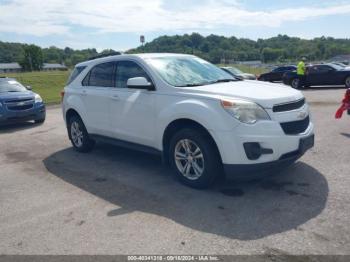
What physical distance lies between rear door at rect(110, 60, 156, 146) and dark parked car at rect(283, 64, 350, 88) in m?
16.1

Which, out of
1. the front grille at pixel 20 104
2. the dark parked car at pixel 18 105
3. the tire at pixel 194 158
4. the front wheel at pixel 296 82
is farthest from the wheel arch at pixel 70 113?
the front wheel at pixel 296 82

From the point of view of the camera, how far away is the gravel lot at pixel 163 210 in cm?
344

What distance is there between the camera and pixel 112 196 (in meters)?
4.81

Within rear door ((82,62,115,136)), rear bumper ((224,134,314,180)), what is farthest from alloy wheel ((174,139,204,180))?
rear door ((82,62,115,136))

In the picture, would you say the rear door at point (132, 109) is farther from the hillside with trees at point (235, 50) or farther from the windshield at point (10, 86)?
the hillside with trees at point (235, 50)

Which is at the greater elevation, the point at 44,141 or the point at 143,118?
the point at 143,118

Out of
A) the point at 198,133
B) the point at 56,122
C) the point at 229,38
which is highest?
the point at 229,38

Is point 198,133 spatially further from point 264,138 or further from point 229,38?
point 229,38

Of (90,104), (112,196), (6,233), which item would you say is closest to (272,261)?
(112,196)

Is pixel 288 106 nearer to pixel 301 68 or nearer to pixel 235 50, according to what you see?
pixel 301 68

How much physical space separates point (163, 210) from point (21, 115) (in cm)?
808

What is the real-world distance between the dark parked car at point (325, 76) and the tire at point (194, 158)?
1649cm

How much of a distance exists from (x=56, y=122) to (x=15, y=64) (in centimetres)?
12479

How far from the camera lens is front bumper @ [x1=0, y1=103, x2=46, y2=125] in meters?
10.6
